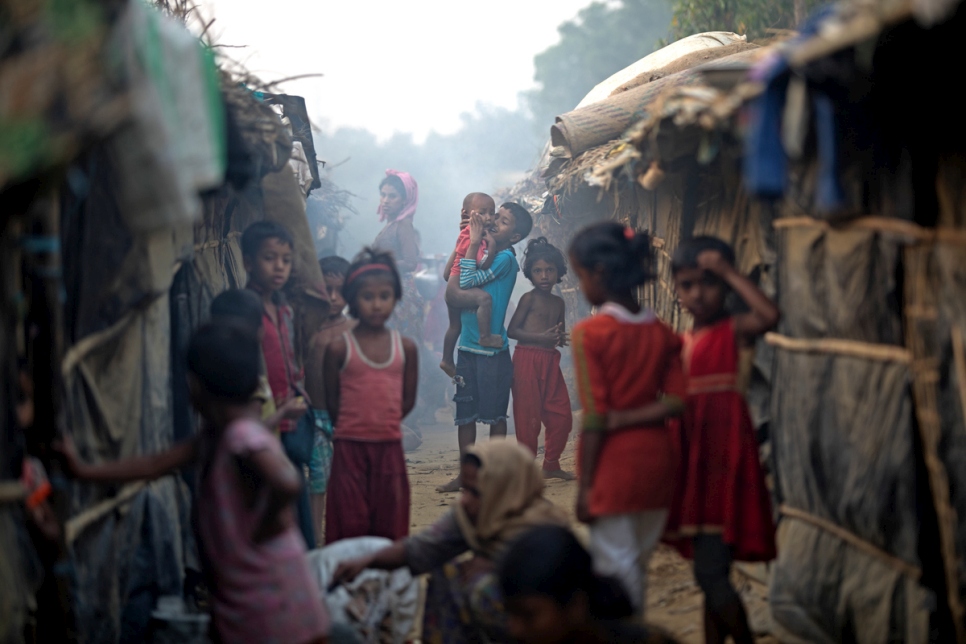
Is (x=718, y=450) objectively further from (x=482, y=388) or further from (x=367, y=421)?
(x=482, y=388)

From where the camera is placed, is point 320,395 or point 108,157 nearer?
point 108,157

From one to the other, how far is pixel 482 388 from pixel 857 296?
185 inches

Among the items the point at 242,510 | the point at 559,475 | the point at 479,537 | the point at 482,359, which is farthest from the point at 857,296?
the point at 559,475

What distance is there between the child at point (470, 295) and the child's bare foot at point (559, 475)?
121 cm

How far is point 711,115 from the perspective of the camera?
335cm

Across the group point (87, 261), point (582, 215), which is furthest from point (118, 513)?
point (582, 215)

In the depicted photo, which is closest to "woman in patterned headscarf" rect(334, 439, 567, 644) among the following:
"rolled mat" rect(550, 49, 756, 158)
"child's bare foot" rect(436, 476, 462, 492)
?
"child's bare foot" rect(436, 476, 462, 492)

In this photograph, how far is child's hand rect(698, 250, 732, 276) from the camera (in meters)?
3.72

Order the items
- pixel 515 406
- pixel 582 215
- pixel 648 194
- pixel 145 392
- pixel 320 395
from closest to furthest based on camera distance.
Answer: pixel 145 392 → pixel 320 395 → pixel 648 194 → pixel 515 406 → pixel 582 215

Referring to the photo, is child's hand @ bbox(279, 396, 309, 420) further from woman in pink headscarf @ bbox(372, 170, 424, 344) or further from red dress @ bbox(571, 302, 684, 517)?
woman in pink headscarf @ bbox(372, 170, 424, 344)

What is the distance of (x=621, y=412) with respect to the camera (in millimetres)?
3449

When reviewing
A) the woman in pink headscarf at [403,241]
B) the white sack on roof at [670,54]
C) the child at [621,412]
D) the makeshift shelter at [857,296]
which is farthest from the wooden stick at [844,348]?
the woman in pink headscarf at [403,241]

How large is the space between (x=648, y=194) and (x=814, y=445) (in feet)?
11.7

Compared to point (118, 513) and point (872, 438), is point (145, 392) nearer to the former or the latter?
point (118, 513)
